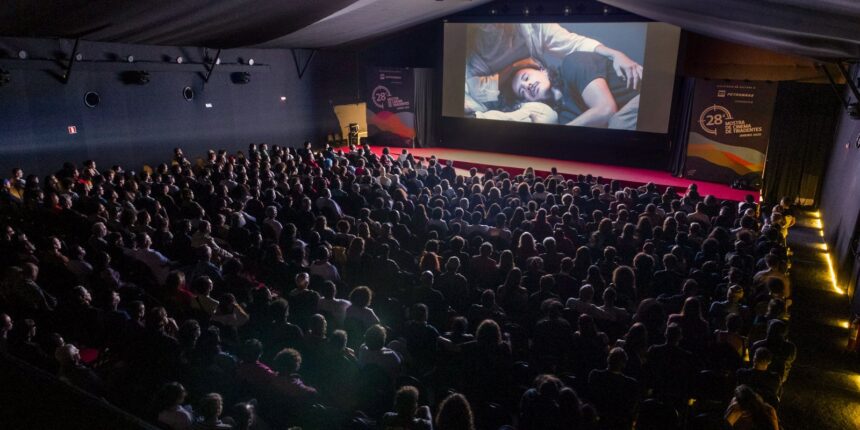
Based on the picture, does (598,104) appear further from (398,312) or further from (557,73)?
(398,312)

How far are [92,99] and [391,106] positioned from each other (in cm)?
900

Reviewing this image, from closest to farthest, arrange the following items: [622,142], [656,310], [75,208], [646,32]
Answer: [656,310] < [75,208] < [646,32] < [622,142]

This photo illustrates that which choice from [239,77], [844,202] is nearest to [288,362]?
[844,202]

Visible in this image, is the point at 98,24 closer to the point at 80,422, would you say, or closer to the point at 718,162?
the point at 80,422

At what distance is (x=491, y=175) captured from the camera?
1084 centimetres

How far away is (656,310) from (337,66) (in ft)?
52.6

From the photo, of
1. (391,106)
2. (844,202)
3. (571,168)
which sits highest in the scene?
(391,106)

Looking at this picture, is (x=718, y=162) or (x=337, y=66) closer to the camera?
(x=718, y=162)

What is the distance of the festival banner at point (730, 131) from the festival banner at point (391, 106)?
8.75 m

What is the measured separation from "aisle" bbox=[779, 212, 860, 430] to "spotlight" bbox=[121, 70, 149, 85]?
13184mm

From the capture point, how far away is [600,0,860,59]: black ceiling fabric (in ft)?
16.1

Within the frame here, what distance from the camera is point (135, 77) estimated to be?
39.4ft

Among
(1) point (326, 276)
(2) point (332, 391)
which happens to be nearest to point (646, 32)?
(1) point (326, 276)

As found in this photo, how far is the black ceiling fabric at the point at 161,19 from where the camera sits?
→ 812cm
